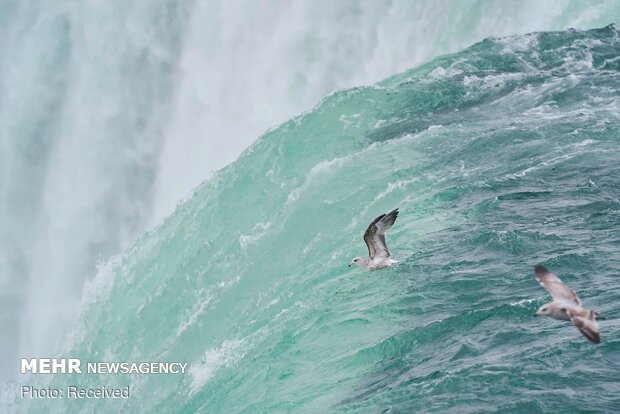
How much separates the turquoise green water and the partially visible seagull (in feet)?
7.04

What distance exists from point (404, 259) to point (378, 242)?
5657 mm

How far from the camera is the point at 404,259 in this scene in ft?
65.7

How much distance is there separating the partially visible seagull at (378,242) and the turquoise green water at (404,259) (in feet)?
7.04

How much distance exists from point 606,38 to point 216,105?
1967 cm

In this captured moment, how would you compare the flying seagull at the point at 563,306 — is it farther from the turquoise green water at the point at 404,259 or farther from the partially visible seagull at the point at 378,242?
the partially visible seagull at the point at 378,242

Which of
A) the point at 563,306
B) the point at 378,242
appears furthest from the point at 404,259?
the point at 563,306

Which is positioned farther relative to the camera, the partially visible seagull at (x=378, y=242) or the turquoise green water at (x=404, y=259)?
the turquoise green water at (x=404, y=259)

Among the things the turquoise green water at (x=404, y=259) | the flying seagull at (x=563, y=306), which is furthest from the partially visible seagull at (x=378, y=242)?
the flying seagull at (x=563, y=306)

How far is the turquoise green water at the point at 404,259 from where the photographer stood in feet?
48.2

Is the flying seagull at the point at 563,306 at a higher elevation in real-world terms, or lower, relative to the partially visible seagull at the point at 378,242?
lower

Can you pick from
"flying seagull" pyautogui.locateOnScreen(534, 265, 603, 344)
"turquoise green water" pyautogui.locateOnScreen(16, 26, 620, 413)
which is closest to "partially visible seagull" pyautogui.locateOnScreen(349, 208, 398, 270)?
"turquoise green water" pyautogui.locateOnScreen(16, 26, 620, 413)

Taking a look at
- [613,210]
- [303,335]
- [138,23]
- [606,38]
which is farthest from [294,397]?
[138,23]

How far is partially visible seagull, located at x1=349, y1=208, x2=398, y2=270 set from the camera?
13.8m

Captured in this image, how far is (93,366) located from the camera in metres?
26.3
